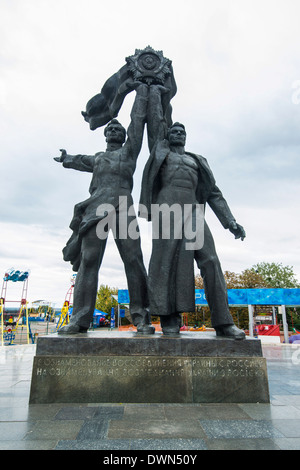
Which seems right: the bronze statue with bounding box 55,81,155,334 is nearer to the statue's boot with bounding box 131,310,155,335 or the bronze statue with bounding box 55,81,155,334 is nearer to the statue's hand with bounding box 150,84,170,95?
the statue's boot with bounding box 131,310,155,335

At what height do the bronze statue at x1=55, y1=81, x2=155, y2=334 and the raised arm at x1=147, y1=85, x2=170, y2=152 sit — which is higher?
the raised arm at x1=147, y1=85, x2=170, y2=152

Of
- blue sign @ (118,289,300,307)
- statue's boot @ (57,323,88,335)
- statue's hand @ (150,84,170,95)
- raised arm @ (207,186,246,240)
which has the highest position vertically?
statue's hand @ (150,84,170,95)

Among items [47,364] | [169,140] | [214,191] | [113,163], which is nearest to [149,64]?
[169,140]

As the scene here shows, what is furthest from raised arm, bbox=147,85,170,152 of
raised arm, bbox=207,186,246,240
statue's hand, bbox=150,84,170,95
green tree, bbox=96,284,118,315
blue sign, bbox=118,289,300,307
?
green tree, bbox=96,284,118,315

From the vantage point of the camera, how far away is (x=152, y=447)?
8.34 feet

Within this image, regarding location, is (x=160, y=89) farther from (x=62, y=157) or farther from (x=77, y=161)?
(x=62, y=157)

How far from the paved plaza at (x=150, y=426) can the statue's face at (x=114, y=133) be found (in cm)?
413

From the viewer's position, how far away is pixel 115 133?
5.78m

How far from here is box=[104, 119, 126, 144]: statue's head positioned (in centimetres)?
577

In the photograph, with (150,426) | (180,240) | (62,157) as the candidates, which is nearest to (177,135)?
(180,240)

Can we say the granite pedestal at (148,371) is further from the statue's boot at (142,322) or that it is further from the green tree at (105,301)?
the green tree at (105,301)

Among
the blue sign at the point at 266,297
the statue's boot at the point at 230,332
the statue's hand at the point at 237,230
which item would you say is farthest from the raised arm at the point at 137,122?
the blue sign at the point at 266,297

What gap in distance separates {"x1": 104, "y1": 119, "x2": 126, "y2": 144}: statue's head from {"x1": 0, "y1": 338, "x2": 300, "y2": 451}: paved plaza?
13.6ft

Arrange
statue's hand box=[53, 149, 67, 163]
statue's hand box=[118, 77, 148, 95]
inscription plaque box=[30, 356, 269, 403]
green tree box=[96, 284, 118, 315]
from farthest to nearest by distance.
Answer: green tree box=[96, 284, 118, 315], statue's hand box=[118, 77, 148, 95], statue's hand box=[53, 149, 67, 163], inscription plaque box=[30, 356, 269, 403]
